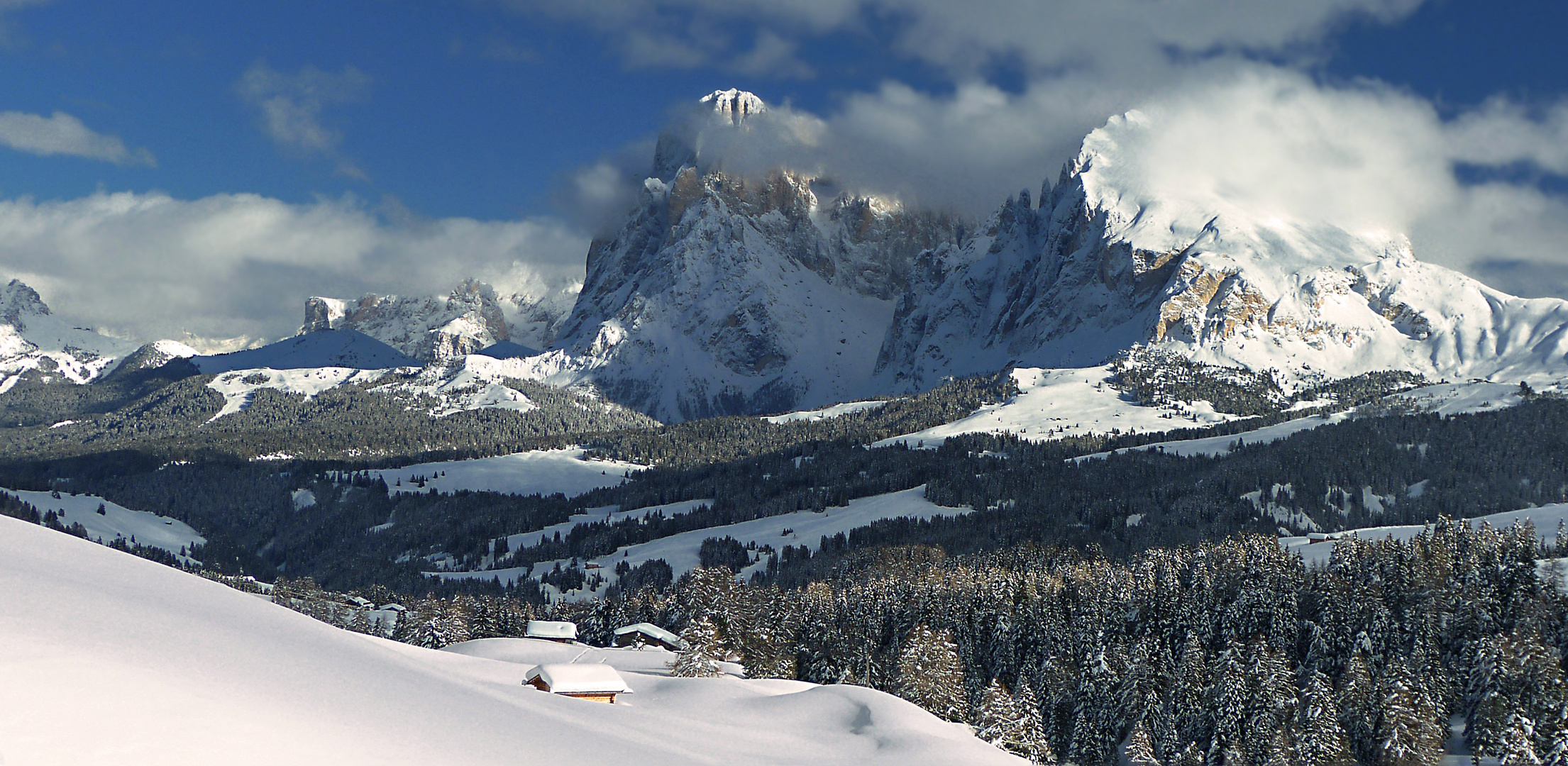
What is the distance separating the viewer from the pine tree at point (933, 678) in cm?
7838

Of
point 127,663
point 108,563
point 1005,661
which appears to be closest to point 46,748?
point 127,663

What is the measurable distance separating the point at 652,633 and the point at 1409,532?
119m

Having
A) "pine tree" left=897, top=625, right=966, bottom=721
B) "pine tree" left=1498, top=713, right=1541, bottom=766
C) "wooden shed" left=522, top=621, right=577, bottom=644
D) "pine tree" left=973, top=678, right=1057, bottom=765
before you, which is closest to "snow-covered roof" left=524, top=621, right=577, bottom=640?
"wooden shed" left=522, top=621, right=577, bottom=644

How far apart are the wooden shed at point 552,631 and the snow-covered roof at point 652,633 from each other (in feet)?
19.7

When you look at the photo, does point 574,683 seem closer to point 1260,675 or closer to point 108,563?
point 108,563

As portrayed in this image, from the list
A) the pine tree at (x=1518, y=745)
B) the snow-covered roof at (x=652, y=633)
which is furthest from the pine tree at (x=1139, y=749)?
the snow-covered roof at (x=652, y=633)

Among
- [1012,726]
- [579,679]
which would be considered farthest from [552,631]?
[579,679]

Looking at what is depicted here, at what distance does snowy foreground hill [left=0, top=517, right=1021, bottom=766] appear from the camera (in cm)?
1714

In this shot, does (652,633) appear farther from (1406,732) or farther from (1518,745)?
(1518,745)

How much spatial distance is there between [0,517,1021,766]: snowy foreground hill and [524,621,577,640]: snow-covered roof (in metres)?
84.5

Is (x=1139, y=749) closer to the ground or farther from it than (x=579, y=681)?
closer to the ground

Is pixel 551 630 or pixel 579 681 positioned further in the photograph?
pixel 551 630

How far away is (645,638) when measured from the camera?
4459 inches

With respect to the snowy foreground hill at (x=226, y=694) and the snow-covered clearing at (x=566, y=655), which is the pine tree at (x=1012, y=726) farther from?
the snowy foreground hill at (x=226, y=694)
